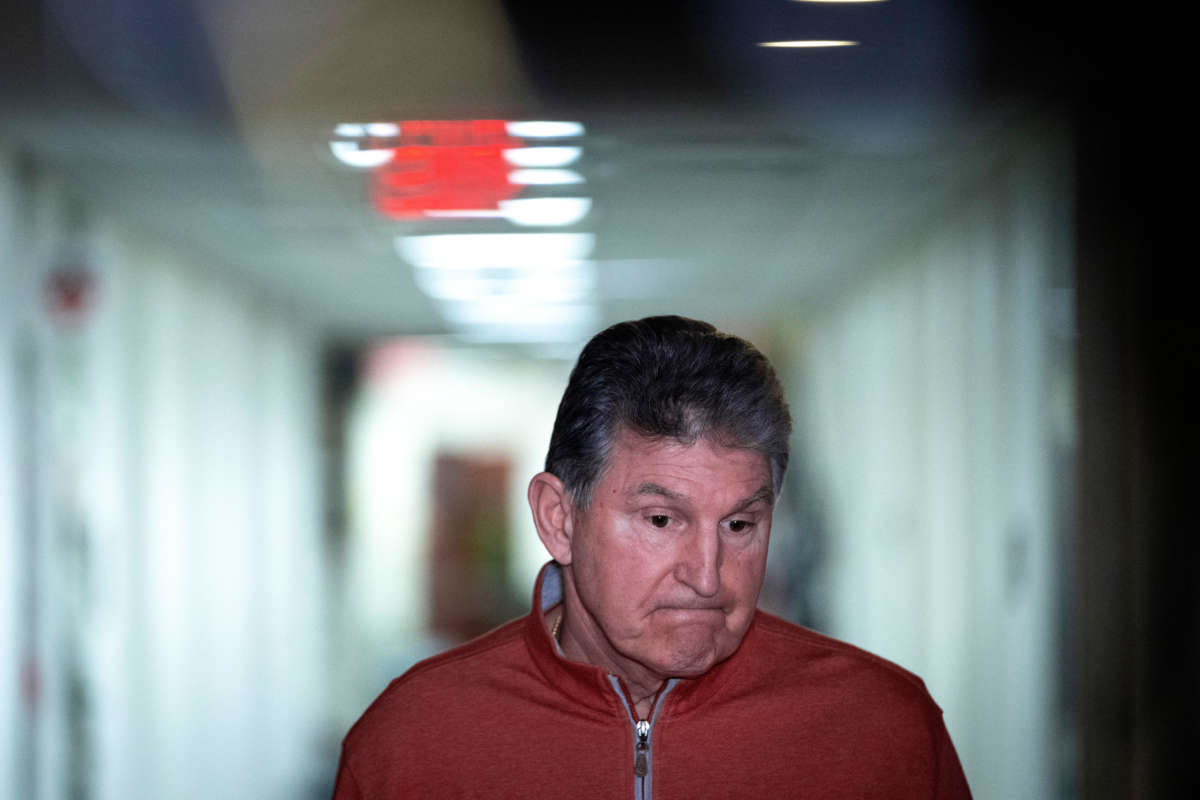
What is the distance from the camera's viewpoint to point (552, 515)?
136 centimetres

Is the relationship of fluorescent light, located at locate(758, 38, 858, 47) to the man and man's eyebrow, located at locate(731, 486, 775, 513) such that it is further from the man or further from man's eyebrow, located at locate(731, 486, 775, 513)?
man's eyebrow, located at locate(731, 486, 775, 513)

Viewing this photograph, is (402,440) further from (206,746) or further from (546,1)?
(546,1)

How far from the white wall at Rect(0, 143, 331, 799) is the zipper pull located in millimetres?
2678

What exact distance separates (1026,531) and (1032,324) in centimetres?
67

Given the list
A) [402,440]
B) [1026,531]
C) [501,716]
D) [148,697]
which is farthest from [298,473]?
[501,716]

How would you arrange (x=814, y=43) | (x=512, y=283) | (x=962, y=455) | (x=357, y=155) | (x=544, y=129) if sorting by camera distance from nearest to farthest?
(x=814, y=43) → (x=544, y=129) → (x=357, y=155) → (x=962, y=455) → (x=512, y=283)

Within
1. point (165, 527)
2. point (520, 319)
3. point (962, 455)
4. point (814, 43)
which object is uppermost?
point (814, 43)

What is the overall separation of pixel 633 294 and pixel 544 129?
215cm

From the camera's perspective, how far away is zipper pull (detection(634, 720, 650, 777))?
4.33ft

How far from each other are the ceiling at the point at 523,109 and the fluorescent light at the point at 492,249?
0.07 m

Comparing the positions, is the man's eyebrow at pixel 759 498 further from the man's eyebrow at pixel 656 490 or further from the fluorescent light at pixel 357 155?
the fluorescent light at pixel 357 155

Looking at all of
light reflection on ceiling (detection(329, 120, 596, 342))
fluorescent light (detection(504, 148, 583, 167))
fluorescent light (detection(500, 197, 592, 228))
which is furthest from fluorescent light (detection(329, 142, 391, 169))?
fluorescent light (detection(500, 197, 592, 228))

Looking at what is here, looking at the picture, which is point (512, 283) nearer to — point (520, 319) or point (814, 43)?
point (520, 319)

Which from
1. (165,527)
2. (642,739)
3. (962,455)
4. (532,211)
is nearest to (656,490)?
(642,739)
